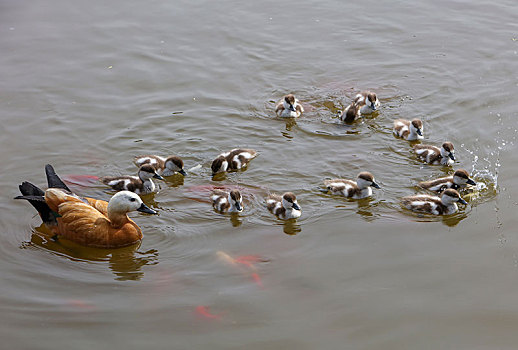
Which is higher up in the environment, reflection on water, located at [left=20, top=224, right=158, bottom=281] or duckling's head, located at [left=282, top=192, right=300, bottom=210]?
duckling's head, located at [left=282, top=192, right=300, bottom=210]

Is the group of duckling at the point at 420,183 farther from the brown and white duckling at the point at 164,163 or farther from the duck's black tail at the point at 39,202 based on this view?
the duck's black tail at the point at 39,202

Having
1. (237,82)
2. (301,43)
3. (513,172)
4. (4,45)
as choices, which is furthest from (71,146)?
(513,172)

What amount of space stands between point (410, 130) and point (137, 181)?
3112 mm

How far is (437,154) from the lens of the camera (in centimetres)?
751

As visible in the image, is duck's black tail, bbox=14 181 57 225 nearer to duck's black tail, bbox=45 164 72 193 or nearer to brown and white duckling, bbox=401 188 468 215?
duck's black tail, bbox=45 164 72 193

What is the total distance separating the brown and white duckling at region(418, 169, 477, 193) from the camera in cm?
690

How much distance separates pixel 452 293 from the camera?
5371mm

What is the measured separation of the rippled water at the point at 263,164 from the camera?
16.9 ft

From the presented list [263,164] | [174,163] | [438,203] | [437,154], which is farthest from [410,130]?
[174,163]

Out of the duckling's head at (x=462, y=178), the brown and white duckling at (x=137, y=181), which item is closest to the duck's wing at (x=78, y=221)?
Result: the brown and white duckling at (x=137, y=181)

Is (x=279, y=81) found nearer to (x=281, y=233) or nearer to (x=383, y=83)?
(x=383, y=83)

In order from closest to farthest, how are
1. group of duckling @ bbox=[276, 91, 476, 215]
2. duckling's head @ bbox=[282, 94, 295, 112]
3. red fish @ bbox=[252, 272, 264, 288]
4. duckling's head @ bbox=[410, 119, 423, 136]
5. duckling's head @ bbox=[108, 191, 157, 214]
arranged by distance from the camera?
red fish @ bbox=[252, 272, 264, 288], duckling's head @ bbox=[108, 191, 157, 214], group of duckling @ bbox=[276, 91, 476, 215], duckling's head @ bbox=[410, 119, 423, 136], duckling's head @ bbox=[282, 94, 295, 112]

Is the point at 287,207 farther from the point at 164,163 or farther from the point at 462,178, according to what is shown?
the point at 462,178

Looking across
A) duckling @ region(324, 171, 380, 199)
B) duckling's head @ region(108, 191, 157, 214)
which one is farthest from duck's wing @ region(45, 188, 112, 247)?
duckling @ region(324, 171, 380, 199)
